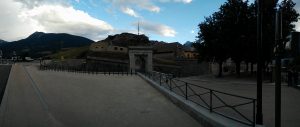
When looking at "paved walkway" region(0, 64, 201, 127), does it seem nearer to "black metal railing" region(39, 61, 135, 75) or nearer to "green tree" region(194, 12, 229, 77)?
"green tree" region(194, 12, 229, 77)

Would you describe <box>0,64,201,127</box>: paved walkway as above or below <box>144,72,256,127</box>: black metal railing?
below

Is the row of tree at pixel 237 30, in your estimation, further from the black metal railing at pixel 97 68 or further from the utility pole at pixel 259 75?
the utility pole at pixel 259 75

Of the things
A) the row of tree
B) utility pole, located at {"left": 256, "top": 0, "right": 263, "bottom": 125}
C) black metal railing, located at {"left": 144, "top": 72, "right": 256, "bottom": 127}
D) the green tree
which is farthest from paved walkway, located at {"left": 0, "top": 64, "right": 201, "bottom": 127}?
the green tree

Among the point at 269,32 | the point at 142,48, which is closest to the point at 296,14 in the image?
the point at 269,32

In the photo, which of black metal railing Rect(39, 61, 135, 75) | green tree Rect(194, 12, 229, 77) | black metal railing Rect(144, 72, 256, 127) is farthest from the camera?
black metal railing Rect(39, 61, 135, 75)

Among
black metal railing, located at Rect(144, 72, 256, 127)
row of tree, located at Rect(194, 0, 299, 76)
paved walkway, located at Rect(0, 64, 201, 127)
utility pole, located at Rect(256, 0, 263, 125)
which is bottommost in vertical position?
paved walkway, located at Rect(0, 64, 201, 127)

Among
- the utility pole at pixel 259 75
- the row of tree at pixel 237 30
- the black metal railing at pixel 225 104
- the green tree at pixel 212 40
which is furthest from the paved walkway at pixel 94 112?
the green tree at pixel 212 40

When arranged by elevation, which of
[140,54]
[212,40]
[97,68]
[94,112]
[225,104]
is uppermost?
[212,40]

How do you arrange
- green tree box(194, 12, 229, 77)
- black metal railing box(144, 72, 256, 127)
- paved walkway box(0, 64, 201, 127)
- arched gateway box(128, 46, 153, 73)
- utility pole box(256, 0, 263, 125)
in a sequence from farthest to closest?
arched gateway box(128, 46, 153, 73)
green tree box(194, 12, 229, 77)
paved walkway box(0, 64, 201, 127)
black metal railing box(144, 72, 256, 127)
utility pole box(256, 0, 263, 125)

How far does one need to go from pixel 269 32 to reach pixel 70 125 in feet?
117

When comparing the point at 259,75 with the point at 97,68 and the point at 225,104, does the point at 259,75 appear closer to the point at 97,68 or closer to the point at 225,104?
the point at 225,104

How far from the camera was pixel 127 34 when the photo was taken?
17412cm

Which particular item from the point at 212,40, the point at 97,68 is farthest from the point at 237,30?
the point at 97,68

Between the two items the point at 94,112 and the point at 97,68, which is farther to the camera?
the point at 97,68
